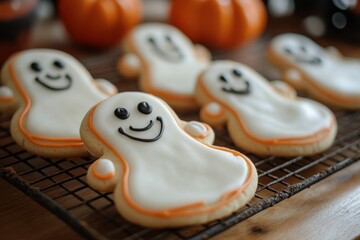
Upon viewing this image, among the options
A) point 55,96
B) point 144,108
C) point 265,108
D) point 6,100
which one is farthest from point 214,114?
point 6,100

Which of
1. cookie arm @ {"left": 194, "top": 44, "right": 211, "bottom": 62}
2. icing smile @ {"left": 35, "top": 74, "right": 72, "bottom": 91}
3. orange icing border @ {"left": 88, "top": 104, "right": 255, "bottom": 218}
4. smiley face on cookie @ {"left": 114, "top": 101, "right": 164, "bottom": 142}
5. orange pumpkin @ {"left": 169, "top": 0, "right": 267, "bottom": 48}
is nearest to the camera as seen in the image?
orange icing border @ {"left": 88, "top": 104, "right": 255, "bottom": 218}

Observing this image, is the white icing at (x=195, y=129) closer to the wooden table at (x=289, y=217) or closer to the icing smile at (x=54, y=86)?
the wooden table at (x=289, y=217)

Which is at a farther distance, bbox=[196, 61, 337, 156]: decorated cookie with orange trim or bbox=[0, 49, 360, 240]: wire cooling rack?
bbox=[196, 61, 337, 156]: decorated cookie with orange trim

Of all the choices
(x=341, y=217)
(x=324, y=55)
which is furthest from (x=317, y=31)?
(x=341, y=217)

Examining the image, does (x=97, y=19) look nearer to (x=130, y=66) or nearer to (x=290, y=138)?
(x=130, y=66)

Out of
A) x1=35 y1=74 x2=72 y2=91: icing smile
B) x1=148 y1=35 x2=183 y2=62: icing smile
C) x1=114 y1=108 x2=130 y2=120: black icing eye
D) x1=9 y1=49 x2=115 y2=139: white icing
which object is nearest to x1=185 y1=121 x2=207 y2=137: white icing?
x1=114 y1=108 x2=130 y2=120: black icing eye

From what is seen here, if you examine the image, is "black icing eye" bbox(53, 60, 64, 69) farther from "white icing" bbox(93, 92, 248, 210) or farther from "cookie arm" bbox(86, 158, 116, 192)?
"cookie arm" bbox(86, 158, 116, 192)
